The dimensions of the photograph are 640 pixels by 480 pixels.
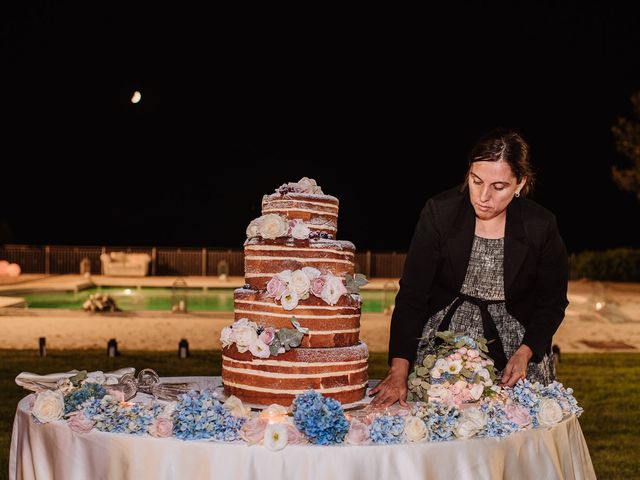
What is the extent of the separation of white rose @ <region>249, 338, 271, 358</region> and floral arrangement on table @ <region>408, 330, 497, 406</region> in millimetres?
712

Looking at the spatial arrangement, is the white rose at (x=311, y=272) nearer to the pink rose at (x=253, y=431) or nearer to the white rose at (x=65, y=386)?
the pink rose at (x=253, y=431)

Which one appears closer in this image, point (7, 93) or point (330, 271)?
point (330, 271)

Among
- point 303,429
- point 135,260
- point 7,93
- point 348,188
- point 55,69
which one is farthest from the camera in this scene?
point 348,188

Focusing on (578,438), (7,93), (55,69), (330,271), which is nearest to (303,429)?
(330,271)

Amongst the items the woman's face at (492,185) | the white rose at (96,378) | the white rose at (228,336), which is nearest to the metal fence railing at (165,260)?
the white rose at (96,378)

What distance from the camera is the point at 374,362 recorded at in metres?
11.4

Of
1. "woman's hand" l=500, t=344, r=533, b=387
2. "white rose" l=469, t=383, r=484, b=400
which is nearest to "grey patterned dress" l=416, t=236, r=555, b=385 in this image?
"woman's hand" l=500, t=344, r=533, b=387

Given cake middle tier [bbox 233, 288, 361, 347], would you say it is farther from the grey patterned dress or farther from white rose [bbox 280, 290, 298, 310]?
the grey patterned dress

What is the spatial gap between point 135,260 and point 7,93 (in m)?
13.3

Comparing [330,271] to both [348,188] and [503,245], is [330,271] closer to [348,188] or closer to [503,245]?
[503,245]

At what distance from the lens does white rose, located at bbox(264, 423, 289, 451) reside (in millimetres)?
2771

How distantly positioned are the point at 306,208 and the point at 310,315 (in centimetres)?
64

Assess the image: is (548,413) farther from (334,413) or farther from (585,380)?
(585,380)

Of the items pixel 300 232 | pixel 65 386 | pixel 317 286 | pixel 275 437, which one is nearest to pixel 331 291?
pixel 317 286
